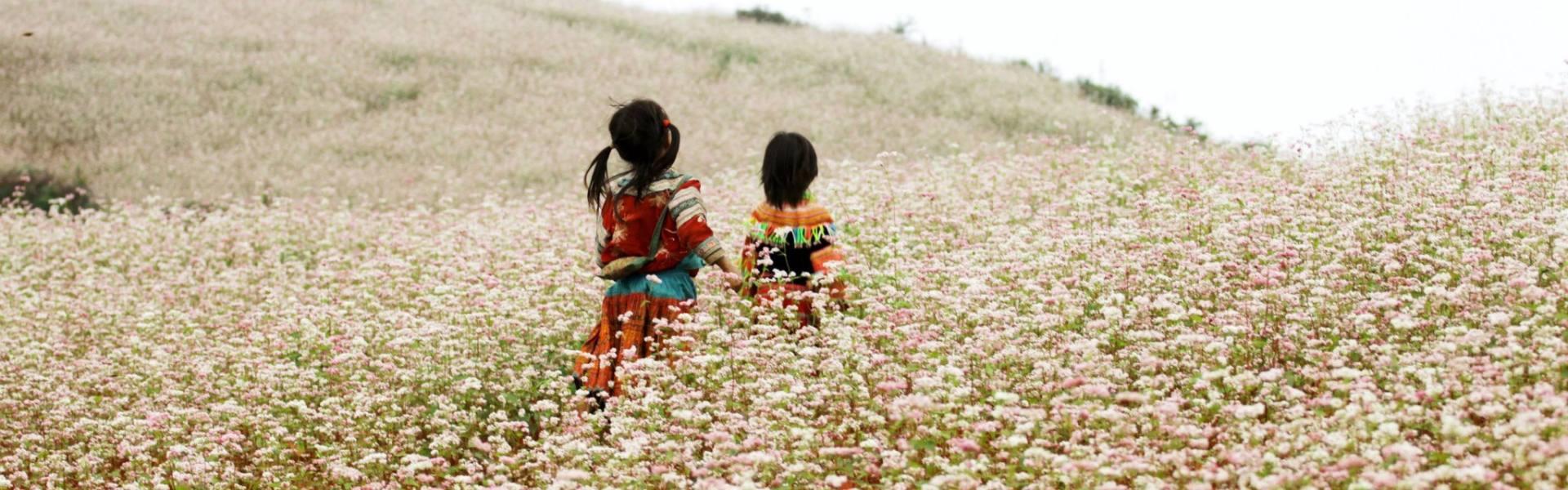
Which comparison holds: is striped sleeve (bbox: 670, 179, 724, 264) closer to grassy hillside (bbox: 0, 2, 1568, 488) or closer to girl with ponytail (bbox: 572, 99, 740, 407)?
girl with ponytail (bbox: 572, 99, 740, 407)

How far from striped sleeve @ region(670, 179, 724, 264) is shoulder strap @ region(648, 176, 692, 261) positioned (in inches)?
0.6

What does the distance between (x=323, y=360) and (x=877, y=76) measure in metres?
18.7

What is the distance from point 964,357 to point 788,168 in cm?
202

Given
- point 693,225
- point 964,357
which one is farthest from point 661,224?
point 964,357

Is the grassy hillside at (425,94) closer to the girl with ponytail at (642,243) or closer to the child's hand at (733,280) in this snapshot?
the child's hand at (733,280)

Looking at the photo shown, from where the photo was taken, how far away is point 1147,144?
559 inches

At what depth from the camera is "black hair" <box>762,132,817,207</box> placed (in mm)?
7953

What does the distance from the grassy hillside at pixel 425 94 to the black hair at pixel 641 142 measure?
33.4ft

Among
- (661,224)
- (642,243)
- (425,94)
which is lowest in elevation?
(425,94)

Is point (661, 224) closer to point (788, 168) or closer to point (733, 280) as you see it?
point (733, 280)

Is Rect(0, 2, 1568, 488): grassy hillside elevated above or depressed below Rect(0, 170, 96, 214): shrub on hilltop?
above

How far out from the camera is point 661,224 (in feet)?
23.8

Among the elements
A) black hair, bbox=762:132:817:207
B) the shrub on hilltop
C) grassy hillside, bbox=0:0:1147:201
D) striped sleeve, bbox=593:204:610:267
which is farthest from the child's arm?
the shrub on hilltop

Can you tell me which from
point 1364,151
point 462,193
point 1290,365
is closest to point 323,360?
point 1290,365
